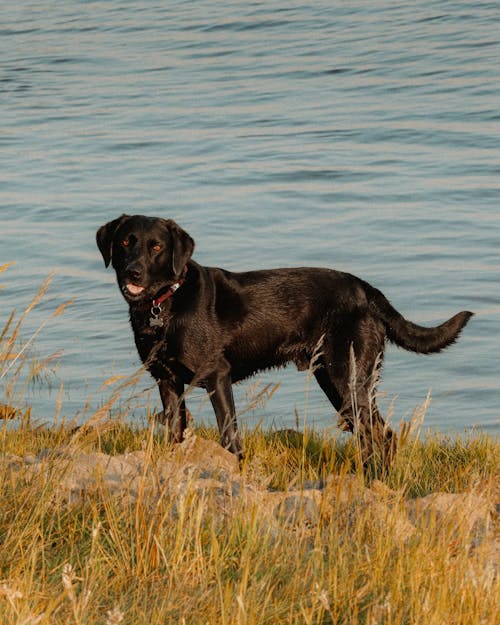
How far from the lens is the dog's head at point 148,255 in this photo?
6.77 m

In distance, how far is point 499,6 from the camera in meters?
24.0

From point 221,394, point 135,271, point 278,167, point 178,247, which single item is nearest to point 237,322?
point 221,394

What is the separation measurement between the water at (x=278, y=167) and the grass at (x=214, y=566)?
0.49 meters

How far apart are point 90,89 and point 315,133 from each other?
5594mm

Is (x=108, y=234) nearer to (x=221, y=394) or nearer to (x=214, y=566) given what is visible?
(x=221, y=394)

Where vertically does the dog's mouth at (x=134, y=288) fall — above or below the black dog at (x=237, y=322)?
above

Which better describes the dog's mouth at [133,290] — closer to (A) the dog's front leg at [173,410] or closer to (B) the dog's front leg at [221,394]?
(A) the dog's front leg at [173,410]

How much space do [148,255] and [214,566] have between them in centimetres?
282

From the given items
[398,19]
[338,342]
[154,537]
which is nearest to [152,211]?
[338,342]

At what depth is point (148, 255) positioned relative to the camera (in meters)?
6.79

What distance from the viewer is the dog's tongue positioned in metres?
6.79

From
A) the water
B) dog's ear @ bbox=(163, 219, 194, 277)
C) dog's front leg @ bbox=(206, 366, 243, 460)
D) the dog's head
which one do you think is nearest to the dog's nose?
the dog's head

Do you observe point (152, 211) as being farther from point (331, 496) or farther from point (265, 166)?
point (331, 496)

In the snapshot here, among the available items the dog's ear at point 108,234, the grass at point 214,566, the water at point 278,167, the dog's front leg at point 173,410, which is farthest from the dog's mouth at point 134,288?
the grass at point 214,566
